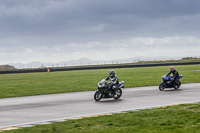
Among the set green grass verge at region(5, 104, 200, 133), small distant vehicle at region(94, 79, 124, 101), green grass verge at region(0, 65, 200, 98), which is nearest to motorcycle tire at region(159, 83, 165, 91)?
green grass verge at region(0, 65, 200, 98)

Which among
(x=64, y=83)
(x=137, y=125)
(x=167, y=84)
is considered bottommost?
(x=137, y=125)

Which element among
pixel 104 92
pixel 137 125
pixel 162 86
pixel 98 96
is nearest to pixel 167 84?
pixel 162 86

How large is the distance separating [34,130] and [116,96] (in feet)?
31.4

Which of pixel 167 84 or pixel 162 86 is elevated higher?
pixel 167 84

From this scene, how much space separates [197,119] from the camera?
9.88 m

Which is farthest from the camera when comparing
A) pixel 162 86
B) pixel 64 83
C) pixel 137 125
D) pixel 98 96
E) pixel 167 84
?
pixel 64 83

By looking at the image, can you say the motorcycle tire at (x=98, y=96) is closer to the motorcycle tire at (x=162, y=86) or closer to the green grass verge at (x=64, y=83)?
the motorcycle tire at (x=162, y=86)

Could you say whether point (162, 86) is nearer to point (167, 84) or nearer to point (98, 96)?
point (167, 84)

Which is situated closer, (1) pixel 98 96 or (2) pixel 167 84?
(1) pixel 98 96

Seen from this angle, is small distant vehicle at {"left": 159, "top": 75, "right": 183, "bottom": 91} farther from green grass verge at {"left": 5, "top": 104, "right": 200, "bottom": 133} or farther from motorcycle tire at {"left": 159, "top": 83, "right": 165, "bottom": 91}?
green grass verge at {"left": 5, "top": 104, "right": 200, "bottom": 133}

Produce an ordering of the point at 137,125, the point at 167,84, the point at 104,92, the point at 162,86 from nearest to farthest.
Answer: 1. the point at 137,125
2. the point at 104,92
3. the point at 162,86
4. the point at 167,84

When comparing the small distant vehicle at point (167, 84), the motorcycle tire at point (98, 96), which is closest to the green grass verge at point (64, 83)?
the small distant vehicle at point (167, 84)

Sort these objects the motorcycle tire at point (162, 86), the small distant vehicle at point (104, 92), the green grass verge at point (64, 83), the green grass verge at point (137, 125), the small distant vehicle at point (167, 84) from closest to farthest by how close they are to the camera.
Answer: the green grass verge at point (137, 125) → the small distant vehicle at point (104, 92) → the motorcycle tire at point (162, 86) → the small distant vehicle at point (167, 84) → the green grass verge at point (64, 83)

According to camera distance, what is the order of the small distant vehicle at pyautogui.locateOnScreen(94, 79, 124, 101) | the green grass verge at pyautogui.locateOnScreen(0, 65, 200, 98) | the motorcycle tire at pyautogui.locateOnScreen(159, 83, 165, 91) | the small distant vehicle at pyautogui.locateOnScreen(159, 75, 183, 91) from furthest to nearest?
the green grass verge at pyautogui.locateOnScreen(0, 65, 200, 98) < the small distant vehicle at pyautogui.locateOnScreen(159, 75, 183, 91) < the motorcycle tire at pyautogui.locateOnScreen(159, 83, 165, 91) < the small distant vehicle at pyautogui.locateOnScreen(94, 79, 124, 101)
